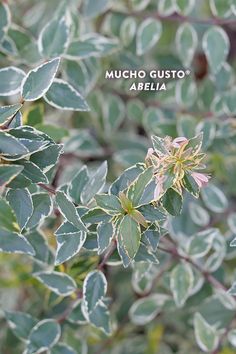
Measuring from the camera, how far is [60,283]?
1.01 meters

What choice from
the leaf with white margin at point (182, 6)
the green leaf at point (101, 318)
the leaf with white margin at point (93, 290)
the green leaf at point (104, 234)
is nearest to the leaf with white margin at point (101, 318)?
the green leaf at point (101, 318)

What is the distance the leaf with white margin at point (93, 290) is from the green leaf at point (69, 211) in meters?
0.09

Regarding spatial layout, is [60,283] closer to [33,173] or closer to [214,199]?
[33,173]

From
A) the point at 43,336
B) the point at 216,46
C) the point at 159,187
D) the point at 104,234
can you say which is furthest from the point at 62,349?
the point at 216,46

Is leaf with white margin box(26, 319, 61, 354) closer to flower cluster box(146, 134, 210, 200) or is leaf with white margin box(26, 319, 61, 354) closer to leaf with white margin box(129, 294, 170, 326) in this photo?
leaf with white margin box(129, 294, 170, 326)

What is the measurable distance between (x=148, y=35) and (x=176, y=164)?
59cm

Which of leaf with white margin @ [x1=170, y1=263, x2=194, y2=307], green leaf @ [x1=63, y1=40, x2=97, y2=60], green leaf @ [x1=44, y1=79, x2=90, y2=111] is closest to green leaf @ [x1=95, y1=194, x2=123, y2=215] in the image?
green leaf @ [x1=44, y1=79, x2=90, y2=111]

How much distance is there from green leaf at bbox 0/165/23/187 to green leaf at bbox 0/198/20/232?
2.5 inches

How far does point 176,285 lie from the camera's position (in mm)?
1094

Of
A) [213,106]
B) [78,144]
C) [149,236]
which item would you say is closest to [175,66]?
[213,106]

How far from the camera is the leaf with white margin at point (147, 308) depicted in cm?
123

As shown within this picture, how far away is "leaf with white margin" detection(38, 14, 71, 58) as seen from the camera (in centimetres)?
110

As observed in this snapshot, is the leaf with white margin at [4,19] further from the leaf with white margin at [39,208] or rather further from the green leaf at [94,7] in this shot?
the leaf with white margin at [39,208]

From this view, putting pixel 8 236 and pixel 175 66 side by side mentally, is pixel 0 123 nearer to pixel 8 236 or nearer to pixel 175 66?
pixel 8 236
